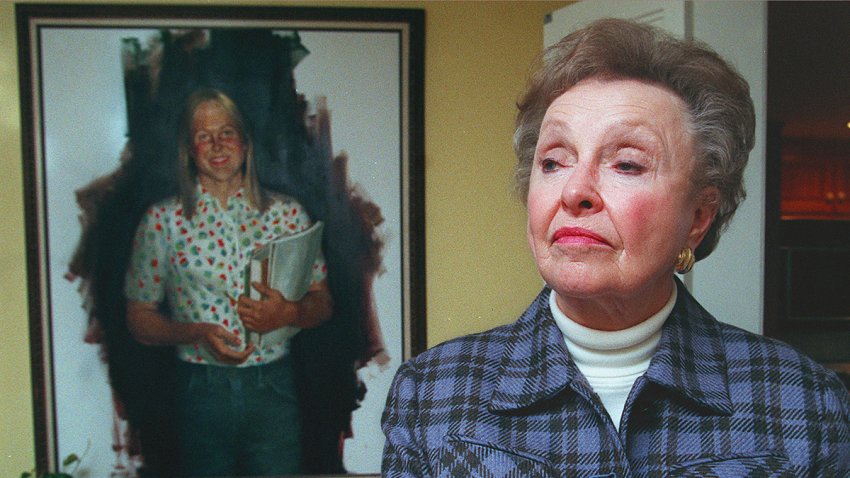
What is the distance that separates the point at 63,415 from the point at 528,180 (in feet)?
5.59

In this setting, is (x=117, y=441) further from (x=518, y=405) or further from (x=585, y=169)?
(x=585, y=169)

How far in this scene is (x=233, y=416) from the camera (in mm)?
2207

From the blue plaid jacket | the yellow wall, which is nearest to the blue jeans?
the yellow wall

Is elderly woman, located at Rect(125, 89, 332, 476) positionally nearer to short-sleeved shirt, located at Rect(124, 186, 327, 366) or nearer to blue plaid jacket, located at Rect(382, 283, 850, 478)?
short-sleeved shirt, located at Rect(124, 186, 327, 366)

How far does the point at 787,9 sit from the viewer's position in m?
2.59

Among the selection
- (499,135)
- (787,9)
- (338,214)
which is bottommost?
(338,214)

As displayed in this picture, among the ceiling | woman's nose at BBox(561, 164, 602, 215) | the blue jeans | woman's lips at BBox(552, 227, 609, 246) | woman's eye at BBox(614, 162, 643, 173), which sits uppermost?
the ceiling

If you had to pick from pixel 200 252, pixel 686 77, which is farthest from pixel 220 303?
pixel 686 77

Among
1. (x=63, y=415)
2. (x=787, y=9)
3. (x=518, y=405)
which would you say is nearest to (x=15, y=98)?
(x=63, y=415)

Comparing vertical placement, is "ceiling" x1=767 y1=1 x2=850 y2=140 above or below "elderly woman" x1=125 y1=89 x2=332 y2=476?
above

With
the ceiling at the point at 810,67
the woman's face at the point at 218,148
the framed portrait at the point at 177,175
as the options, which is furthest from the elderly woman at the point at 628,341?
the ceiling at the point at 810,67

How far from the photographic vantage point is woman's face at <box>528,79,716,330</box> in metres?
0.96

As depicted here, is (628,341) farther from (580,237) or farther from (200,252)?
(200,252)

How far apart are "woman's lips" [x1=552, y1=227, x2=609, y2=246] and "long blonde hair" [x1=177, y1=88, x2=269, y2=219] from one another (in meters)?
1.37
